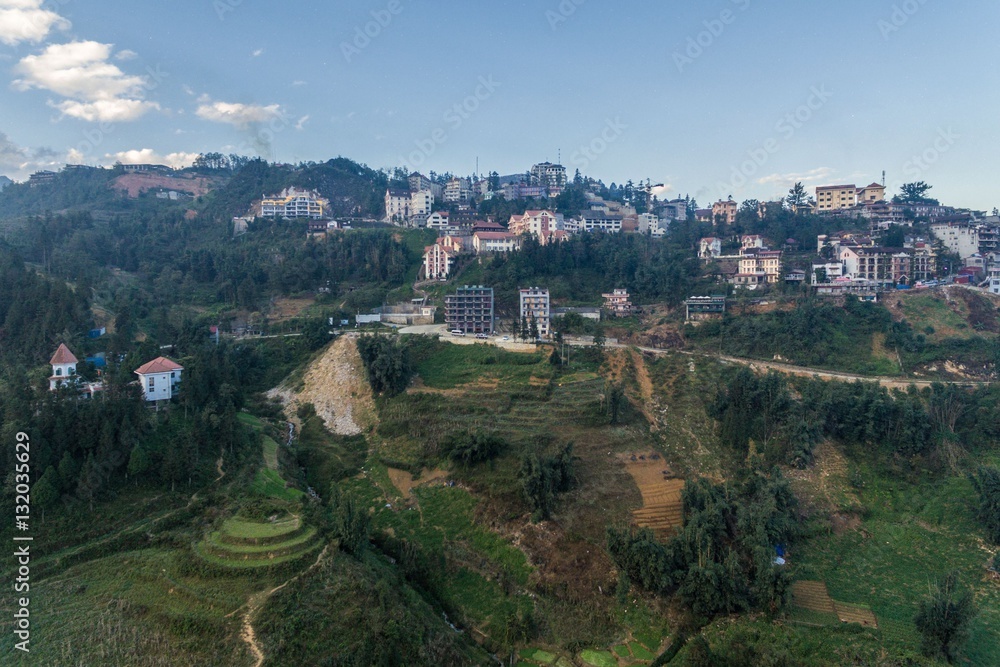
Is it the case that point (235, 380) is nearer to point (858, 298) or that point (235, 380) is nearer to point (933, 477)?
point (933, 477)

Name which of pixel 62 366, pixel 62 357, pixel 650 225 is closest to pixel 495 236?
pixel 650 225

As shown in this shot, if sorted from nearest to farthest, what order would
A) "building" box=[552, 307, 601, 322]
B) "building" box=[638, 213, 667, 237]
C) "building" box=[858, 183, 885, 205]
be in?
"building" box=[552, 307, 601, 322] < "building" box=[858, 183, 885, 205] < "building" box=[638, 213, 667, 237]

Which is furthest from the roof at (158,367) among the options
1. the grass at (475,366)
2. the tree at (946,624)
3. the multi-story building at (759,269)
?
the multi-story building at (759,269)

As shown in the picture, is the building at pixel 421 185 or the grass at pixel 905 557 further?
the building at pixel 421 185

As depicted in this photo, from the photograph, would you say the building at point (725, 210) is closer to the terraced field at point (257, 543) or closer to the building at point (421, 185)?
the building at point (421, 185)

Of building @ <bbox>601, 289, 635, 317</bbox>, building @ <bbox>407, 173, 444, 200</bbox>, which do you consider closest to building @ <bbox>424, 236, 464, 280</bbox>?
building @ <bbox>601, 289, 635, 317</bbox>

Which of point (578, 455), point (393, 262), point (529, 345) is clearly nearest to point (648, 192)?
point (393, 262)

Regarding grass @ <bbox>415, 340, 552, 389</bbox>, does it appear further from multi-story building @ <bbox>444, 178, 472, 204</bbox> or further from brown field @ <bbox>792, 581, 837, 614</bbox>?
multi-story building @ <bbox>444, 178, 472, 204</bbox>
